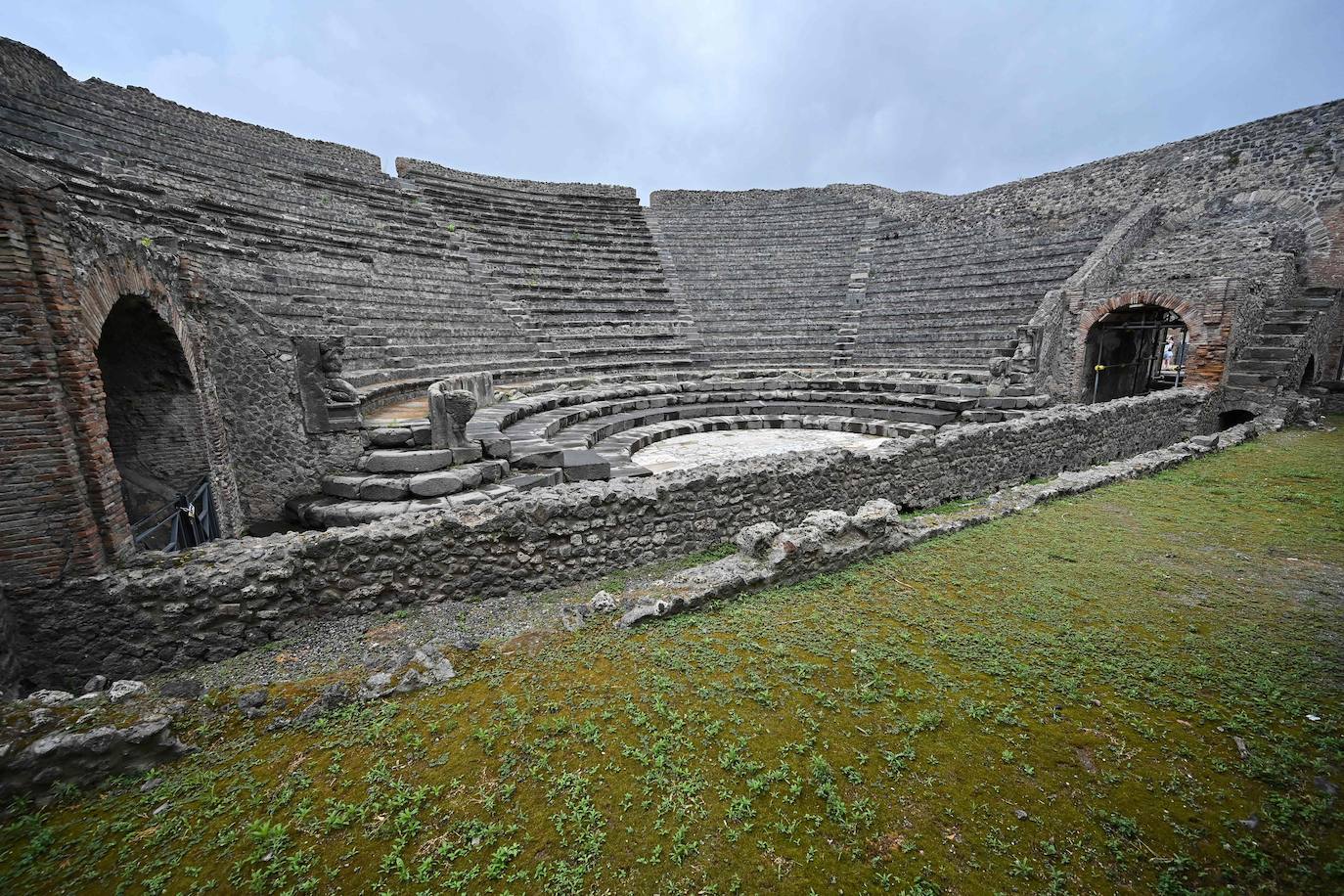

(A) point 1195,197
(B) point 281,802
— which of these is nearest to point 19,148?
(B) point 281,802

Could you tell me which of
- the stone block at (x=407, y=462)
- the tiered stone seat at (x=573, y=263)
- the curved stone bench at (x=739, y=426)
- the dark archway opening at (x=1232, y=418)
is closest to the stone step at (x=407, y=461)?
the stone block at (x=407, y=462)

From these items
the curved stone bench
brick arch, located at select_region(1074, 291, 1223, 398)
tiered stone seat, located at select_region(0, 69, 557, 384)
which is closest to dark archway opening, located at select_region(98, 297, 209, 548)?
tiered stone seat, located at select_region(0, 69, 557, 384)

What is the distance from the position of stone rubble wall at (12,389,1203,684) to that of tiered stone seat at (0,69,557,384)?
6.63m

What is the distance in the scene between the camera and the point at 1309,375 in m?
14.2

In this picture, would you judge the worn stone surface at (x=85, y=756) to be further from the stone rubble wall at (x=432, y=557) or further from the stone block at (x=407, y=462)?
the stone block at (x=407, y=462)

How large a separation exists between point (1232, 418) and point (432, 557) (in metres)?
18.0

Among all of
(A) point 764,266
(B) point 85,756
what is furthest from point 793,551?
(A) point 764,266

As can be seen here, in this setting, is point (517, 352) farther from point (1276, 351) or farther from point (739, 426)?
point (1276, 351)

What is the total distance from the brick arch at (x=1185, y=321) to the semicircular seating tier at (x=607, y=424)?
3.52m

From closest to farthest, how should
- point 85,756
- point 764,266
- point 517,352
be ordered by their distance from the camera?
point 85,756 < point 517,352 < point 764,266

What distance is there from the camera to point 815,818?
2566mm

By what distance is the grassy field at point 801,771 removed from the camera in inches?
91.6

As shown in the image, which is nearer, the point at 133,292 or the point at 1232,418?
the point at 133,292

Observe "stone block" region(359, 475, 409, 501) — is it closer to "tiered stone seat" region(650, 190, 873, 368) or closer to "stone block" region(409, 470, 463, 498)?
"stone block" region(409, 470, 463, 498)
